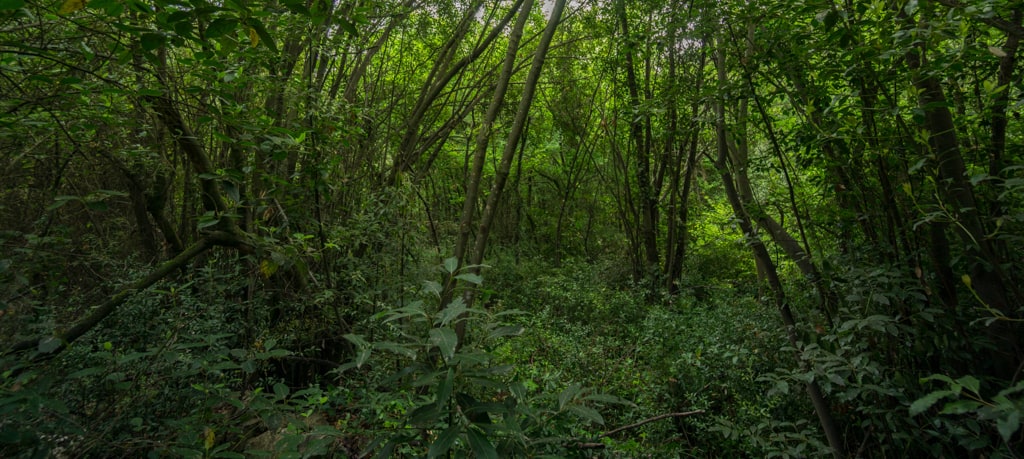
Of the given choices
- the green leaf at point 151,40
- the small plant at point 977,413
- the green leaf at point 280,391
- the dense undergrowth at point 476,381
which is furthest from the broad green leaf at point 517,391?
the green leaf at point 151,40

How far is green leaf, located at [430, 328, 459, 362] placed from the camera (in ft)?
3.96

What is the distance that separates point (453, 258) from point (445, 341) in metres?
0.44

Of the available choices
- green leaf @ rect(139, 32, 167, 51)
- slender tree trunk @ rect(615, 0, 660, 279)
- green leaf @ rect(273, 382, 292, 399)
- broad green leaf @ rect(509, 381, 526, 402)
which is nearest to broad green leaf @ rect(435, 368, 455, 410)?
broad green leaf @ rect(509, 381, 526, 402)

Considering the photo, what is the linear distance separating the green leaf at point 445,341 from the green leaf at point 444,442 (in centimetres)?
19

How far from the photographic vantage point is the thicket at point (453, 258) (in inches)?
64.9

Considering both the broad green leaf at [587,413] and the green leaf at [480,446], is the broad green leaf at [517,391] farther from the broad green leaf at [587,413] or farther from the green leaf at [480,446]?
the green leaf at [480,446]

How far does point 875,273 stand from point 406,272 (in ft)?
11.3

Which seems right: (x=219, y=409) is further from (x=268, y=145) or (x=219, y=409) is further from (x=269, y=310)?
(x=268, y=145)

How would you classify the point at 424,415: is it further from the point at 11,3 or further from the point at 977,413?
the point at 977,413

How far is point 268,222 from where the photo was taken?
3729 mm

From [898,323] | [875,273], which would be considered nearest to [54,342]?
[875,273]

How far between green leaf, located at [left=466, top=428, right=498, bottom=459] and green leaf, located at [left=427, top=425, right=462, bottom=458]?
4cm

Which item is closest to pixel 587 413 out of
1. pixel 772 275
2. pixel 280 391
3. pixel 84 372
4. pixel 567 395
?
pixel 567 395

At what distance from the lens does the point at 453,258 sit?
1.63 m
